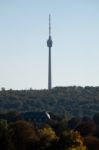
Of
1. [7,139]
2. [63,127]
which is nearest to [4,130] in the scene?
[7,139]

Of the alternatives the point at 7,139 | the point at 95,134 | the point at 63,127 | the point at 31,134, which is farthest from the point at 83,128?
the point at 7,139

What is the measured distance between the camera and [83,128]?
579 feet

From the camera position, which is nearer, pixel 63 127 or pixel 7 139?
pixel 7 139

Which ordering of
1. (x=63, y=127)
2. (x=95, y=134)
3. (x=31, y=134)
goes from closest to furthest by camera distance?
(x=31, y=134)
(x=95, y=134)
(x=63, y=127)

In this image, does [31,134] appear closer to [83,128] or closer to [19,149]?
[19,149]

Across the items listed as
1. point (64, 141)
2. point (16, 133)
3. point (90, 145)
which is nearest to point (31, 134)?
point (16, 133)

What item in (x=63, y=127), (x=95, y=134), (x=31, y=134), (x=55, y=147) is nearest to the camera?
(x=55, y=147)

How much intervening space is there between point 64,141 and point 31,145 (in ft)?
23.0

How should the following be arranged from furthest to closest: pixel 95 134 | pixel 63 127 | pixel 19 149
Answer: pixel 63 127 < pixel 95 134 < pixel 19 149

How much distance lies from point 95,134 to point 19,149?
29307 millimetres

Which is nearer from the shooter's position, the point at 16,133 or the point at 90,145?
the point at 90,145

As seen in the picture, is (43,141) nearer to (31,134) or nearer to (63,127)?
(31,134)

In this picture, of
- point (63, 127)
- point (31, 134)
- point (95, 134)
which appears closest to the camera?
point (31, 134)

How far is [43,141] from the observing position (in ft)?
424
